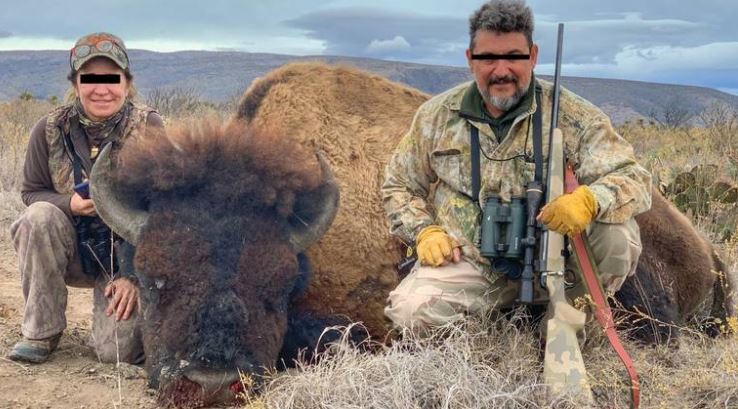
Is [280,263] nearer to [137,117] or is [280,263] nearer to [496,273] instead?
[496,273]

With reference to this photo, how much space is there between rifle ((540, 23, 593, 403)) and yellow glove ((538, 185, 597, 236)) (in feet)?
0.23

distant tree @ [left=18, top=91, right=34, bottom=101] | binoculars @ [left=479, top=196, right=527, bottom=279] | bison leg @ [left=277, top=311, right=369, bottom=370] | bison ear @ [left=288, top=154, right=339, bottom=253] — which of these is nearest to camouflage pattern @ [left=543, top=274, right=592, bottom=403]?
binoculars @ [left=479, top=196, right=527, bottom=279]

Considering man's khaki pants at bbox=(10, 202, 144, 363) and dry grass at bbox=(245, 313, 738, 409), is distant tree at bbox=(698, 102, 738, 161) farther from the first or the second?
man's khaki pants at bbox=(10, 202, 144, 363)

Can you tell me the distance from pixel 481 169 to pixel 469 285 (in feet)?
2.07

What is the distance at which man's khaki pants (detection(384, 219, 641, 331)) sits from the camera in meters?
4.38

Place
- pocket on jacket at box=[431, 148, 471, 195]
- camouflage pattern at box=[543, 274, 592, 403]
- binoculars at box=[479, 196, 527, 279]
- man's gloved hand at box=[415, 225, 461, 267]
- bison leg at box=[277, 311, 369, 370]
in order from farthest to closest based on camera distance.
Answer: bison leg at box=[277, 311, 369, 370] → pocket on jacket at box=[431, 148, 471, 195] → man's gloved hand at box=[415, 225, 461, 267] → binoculars at box=[479, 196, 527, 279] → camouflage pattern at box=[543, 274, 592, 403]

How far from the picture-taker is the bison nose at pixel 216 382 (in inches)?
157

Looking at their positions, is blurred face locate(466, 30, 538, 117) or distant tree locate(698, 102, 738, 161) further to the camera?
distant tree locate(698, 102, 738, 161)

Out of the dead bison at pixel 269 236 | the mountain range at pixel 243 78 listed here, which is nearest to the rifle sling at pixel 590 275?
the dead bison at pixel 269 236

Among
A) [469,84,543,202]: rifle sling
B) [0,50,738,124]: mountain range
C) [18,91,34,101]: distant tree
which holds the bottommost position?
[0,50,738,124]: mountain range

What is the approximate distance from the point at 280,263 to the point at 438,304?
88 centimetres

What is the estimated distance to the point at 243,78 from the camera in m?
79.5

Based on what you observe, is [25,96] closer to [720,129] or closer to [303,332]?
[720,129]

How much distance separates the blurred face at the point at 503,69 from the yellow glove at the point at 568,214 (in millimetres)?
721
